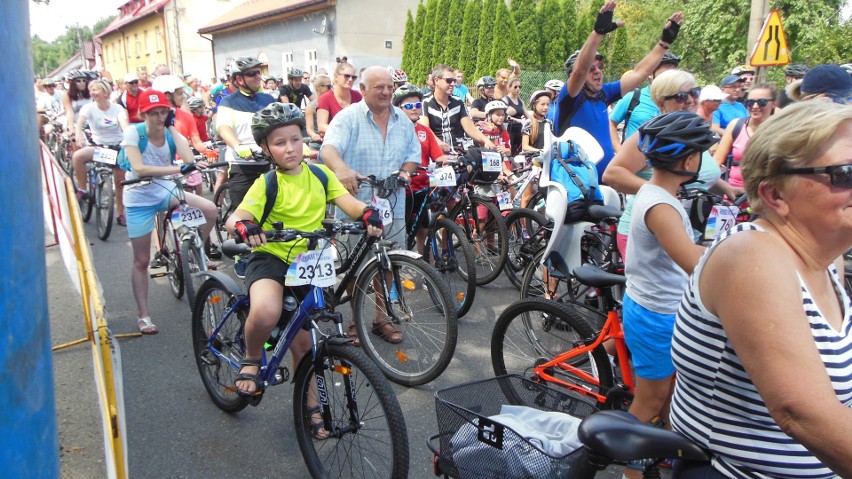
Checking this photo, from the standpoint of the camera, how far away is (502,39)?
79.5 ft

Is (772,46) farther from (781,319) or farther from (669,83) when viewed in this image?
(781,319)

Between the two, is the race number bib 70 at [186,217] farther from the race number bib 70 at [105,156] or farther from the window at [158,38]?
the window at [158,38]

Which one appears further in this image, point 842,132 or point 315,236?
point 315,236

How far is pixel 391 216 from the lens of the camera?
4.88 metres

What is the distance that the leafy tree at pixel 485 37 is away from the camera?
2458 centimetres

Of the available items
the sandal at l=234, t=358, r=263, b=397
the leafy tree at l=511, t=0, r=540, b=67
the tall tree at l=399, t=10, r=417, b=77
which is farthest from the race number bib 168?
the tall tree at l=399, t=10, r=417, b=77

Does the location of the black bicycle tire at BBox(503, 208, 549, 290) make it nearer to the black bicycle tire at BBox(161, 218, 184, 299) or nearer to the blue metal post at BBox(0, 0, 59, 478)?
the black bicycle tire at BBox(161, 218, 184, 299)

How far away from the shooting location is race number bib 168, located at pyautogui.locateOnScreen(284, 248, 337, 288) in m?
3.26

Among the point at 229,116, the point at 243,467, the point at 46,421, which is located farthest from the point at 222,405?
the point at 229,116

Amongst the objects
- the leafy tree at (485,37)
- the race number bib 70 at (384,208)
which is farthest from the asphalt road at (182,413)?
the leafy tree at (485,37)

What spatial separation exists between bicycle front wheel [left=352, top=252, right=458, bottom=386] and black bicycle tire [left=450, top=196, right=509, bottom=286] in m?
1.76

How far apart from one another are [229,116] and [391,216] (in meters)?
2.59

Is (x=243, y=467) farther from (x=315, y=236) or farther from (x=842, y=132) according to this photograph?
(x=842, y=132)

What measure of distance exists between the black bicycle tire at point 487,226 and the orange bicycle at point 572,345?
2166 mm
